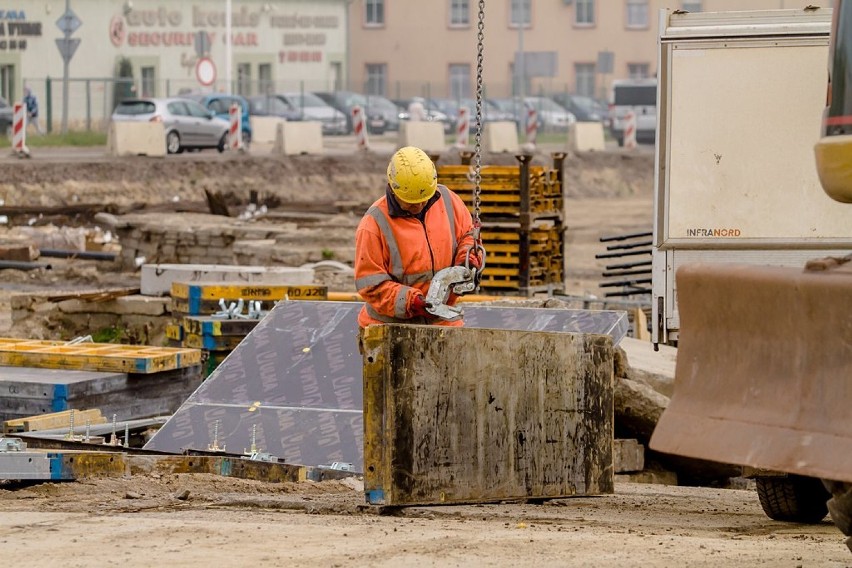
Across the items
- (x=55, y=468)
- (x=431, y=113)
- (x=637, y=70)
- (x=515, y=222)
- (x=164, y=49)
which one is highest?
(x=164, y=49)

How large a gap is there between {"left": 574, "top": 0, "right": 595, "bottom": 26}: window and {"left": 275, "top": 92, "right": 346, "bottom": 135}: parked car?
26199mm

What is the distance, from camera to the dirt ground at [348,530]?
705cm

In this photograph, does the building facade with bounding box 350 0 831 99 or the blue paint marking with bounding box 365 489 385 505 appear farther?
the building facade with bounding box 350 0 831 99

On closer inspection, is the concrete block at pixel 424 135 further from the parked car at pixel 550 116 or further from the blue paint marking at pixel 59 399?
the blue paint marking at pixel 59 399

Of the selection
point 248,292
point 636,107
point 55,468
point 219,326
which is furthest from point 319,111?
point 55,468

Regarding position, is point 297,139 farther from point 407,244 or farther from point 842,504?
point 842,504

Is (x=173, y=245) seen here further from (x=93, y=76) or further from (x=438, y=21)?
(x=438, y=21)

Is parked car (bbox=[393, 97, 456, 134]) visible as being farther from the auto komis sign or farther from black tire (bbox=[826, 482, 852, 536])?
black tire (bbox=[826, 482, 852, 536])

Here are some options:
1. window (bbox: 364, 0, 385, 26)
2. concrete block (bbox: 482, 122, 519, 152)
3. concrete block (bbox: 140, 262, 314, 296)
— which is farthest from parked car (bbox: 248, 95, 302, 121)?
concrete block (bbox: 140, 262, 314, 296)

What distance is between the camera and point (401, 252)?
8977 mm

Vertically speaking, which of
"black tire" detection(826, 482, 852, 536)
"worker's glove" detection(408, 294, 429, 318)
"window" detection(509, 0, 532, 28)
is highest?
"window" detection(509, 0, 532, 28)

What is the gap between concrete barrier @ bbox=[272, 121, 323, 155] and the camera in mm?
42281

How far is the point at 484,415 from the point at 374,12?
71.8m

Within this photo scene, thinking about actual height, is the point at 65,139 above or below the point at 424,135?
below
